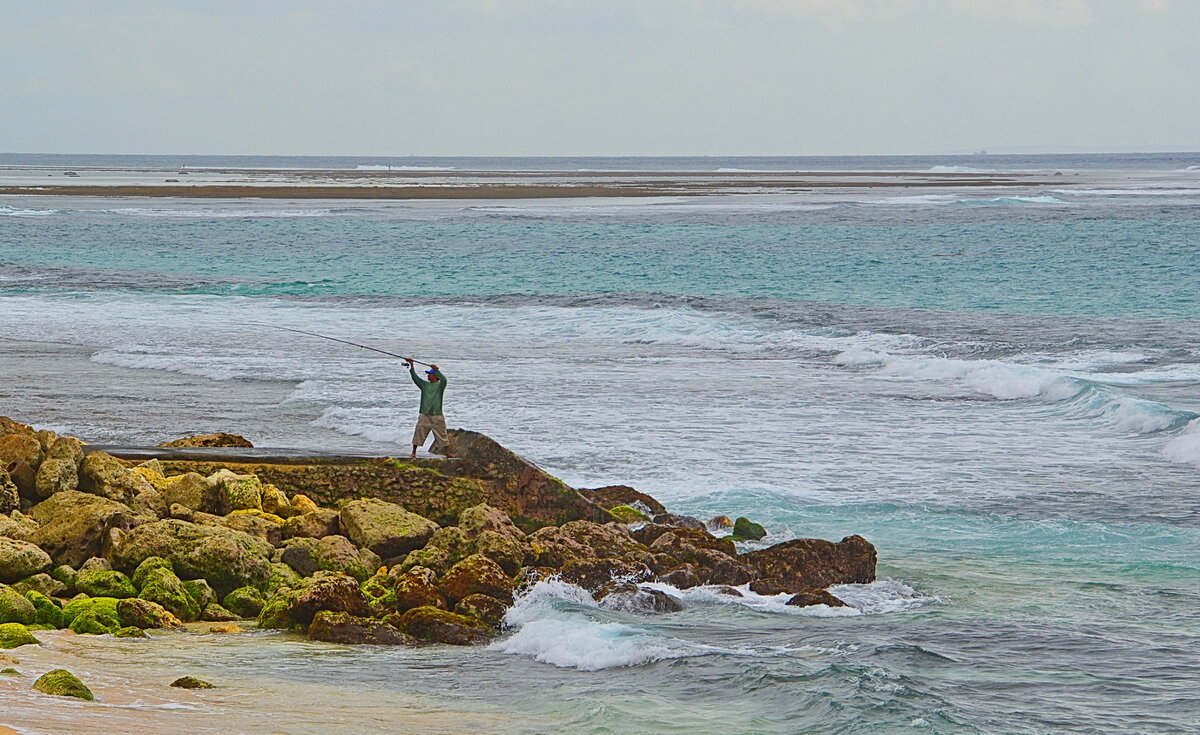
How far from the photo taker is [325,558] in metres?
10.4

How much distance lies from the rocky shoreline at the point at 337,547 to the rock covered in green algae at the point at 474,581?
0.02 metres

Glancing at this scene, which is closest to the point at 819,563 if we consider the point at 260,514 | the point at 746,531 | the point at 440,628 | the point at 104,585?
the point at 746,531

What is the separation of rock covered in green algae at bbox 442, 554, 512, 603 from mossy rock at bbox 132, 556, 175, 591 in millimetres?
2012

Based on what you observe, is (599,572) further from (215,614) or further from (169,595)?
(169,595)

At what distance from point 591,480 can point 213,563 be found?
5.13 metres

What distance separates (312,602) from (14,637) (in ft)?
6.49

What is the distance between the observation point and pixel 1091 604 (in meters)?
10.4

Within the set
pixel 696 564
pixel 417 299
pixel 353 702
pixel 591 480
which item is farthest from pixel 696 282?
pixel 353 702

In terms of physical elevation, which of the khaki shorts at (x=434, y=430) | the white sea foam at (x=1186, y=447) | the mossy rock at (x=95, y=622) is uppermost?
the khaki shorts at (x=434, y=430)

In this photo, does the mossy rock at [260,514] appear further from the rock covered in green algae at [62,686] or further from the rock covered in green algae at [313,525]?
the rock covered in green algae at [62,686]

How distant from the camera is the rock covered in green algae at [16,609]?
29.5ft

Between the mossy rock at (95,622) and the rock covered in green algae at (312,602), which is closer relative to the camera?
the mossy rock at (95,622)

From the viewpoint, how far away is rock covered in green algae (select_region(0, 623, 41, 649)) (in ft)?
27.2

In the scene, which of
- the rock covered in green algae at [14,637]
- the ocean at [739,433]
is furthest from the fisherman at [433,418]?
the rock covered in green algae at [14,637]
